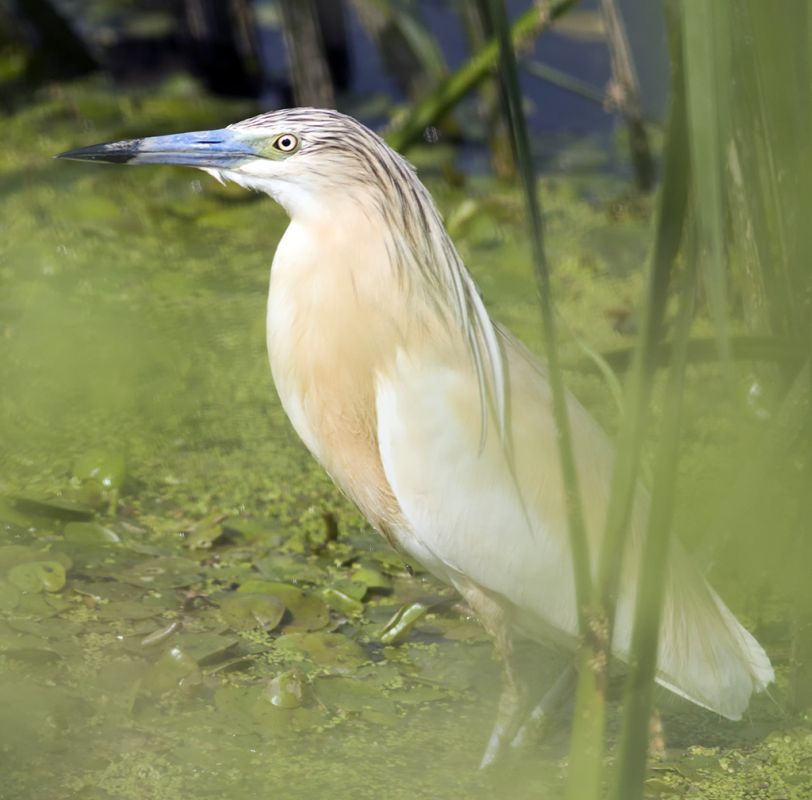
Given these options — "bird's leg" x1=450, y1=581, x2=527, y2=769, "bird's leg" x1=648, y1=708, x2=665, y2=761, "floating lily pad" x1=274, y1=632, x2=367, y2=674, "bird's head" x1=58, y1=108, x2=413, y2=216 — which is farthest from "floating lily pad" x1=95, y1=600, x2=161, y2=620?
"bird's leg" x1=648, y1=708, x2=665, y2=761

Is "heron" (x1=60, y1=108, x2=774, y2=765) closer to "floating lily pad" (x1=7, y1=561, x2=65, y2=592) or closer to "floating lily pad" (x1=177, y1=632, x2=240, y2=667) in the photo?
"floating lily pad" (x1=177, y1=632, x2=240, y2=667)

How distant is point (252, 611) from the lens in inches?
93.4

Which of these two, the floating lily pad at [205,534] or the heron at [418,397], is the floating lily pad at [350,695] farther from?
the floating lily pad at [205,534]

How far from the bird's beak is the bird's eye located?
38 mm

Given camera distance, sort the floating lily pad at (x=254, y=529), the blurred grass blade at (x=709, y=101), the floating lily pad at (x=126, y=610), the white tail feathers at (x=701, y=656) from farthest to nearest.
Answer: the floating lily pad at (x=254, y=529)
the floating lily pad at (x=126, y=610)
the white tail feathers at (x=701, y=656)
the blurred grass blade at (x=709, y=101)

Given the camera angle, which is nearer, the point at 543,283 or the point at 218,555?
the point at 543,283

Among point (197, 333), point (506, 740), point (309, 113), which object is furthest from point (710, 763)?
point (197, 333)

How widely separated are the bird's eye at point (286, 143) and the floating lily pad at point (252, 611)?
83 cm

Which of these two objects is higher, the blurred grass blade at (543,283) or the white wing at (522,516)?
the blurred grass blade at (543,283)

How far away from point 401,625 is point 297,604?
0.20 metres

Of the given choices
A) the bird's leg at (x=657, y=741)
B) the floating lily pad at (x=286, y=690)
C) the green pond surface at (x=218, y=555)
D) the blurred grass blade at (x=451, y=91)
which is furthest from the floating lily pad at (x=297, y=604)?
the blurred grass blade at (x=451, y=91)

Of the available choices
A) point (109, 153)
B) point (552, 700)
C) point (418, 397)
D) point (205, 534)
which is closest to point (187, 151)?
point (109, 153)

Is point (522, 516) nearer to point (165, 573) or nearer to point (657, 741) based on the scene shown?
point (657, 741)

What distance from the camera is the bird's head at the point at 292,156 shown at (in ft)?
6.59
